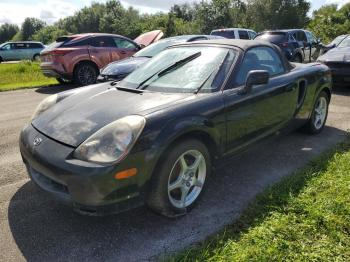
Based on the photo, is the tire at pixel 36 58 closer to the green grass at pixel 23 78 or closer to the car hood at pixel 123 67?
the green grass at pixel 23 78

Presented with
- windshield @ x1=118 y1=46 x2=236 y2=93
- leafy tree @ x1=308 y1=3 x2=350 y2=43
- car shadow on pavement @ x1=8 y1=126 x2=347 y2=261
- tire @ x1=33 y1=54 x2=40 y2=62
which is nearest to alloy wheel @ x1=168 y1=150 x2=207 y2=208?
car shadow on pavement @ x1=8 y1=126 x2=347 y2=261

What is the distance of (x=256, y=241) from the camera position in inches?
110

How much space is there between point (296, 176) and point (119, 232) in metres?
2.00

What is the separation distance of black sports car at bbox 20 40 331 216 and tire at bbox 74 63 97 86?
21.6 feet

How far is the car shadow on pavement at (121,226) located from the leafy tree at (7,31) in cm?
11652

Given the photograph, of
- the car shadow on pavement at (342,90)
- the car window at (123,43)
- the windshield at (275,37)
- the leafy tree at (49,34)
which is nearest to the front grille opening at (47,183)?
the car shadow on pavement at (342,90)

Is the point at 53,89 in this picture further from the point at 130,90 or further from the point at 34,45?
the point at 34,45

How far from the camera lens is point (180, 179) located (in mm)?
3195

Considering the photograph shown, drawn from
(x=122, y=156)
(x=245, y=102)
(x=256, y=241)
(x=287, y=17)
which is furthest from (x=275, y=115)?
(x=287, y=17)

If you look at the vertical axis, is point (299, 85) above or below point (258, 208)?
above

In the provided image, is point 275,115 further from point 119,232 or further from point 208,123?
point 119,232

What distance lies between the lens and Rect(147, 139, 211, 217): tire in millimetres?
2932

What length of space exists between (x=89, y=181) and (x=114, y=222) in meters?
0.66

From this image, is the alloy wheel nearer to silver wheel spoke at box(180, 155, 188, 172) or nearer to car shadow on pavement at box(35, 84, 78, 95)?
silver wheel spoke at box(180, 155, 188, 172)
